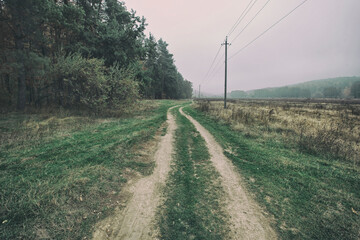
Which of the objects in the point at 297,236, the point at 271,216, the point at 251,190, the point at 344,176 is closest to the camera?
the point at 297,236

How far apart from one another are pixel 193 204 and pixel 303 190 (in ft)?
10.5

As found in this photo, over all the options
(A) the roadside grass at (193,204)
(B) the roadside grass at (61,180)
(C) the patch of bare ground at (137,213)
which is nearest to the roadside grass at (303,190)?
(A) the roadside grass at (193,204)

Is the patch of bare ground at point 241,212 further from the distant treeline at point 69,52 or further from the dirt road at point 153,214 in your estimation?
the distant treeline at point 69,52

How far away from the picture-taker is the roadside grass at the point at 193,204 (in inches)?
100

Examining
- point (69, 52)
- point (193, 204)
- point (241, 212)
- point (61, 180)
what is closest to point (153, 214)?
point (193, 204)

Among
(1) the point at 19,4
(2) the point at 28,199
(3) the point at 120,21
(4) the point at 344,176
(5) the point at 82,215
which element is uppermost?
(3) the point at 120,21

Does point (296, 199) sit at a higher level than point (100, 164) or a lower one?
lower

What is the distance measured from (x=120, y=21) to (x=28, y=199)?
25120 millimetres

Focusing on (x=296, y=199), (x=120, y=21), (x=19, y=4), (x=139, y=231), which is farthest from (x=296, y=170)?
(x=120, y=21)

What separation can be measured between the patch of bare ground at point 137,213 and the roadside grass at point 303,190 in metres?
2.54

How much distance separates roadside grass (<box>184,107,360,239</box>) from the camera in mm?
2705

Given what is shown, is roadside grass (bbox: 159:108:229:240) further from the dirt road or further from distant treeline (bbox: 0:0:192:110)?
distant treeline (bbox: 0:0:192:110)

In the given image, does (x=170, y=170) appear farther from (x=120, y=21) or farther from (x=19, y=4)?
(x=120, y=21)

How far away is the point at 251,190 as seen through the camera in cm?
383
